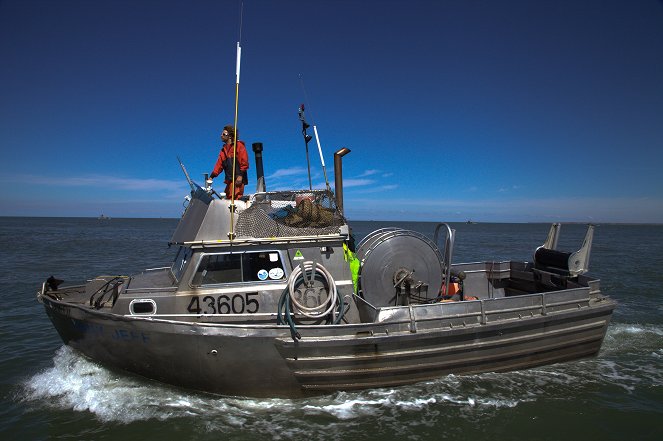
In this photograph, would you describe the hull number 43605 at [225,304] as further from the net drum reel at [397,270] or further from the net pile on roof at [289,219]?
the net drum reel at [397,270]

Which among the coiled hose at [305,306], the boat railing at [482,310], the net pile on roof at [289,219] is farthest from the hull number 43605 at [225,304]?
the boat railing at [482,310]

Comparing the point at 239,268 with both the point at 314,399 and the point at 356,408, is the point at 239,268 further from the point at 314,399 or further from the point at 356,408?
the point at 356,408

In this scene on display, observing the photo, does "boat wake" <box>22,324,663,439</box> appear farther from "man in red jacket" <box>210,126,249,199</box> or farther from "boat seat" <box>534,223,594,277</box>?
"man in red jacket" <box>210,126,249,199</box>

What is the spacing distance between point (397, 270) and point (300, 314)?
2.09 meters

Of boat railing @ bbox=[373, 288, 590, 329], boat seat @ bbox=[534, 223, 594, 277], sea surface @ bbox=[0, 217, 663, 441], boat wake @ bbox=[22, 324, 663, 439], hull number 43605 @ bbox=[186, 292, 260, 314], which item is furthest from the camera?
boat seat @ bbox=[534, 223, 594, 277]

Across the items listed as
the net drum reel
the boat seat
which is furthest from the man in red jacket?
the boat seat

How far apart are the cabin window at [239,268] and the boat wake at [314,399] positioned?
6.23 ft

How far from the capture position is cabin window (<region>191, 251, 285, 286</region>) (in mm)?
6496

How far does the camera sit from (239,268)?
6.61 meters

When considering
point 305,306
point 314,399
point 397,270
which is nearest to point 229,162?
point 305,306

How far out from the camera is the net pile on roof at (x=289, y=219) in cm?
664

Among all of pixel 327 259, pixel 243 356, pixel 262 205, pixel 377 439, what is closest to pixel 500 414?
pixel 377 439

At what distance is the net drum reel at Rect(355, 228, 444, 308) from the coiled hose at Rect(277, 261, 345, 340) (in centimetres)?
88

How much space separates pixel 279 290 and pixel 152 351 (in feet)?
7.13
